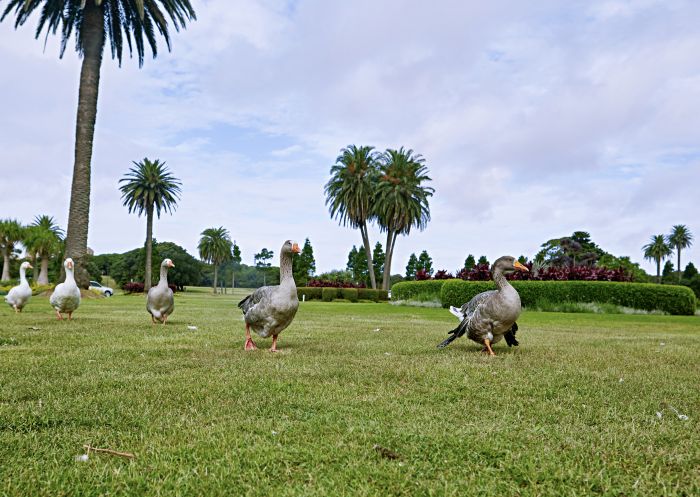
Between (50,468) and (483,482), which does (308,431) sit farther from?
(50,468)

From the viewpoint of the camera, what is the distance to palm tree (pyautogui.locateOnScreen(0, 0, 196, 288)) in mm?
25000

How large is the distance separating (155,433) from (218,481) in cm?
91

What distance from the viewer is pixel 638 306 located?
1862 cm

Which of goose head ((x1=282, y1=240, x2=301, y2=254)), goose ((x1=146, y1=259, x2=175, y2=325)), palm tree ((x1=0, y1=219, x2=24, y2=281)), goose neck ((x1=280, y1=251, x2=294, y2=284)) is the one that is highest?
palm tree ((x1=0, y1=219, x2=24, y2=281))

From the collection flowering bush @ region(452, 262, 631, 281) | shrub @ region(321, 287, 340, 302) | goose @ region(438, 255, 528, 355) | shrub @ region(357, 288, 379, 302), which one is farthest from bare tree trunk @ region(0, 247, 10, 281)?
goose @ region(438, 255, 528, 355)

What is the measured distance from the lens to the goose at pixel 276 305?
645 cm

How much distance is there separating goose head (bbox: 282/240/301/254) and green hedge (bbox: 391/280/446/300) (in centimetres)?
1658

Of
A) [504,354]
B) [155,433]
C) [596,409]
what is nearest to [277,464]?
[155,433]

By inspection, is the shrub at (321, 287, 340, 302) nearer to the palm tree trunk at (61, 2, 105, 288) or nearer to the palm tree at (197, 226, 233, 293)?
the palm tree trunk at (61, 2, 105, 288)

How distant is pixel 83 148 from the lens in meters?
25.0

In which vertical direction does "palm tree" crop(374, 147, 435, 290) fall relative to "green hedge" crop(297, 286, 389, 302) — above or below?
above

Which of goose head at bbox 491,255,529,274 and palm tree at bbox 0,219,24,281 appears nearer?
goose head at bbox 491,255,529,274

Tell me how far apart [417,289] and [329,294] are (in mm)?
14993

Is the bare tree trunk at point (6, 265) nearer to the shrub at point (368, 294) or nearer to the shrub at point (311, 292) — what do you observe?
the shrub at point (311, 292)
